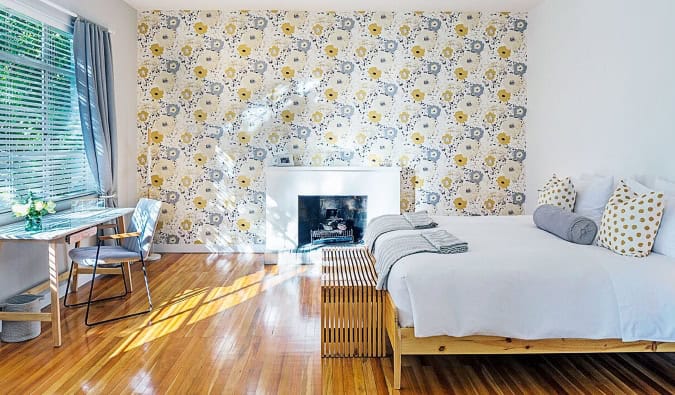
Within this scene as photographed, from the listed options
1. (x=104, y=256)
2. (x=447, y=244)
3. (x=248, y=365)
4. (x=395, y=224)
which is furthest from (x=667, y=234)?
(x=104, y=256)

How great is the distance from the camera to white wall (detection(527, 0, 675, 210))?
12.4ft

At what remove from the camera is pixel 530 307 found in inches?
109

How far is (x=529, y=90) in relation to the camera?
19.8 ft

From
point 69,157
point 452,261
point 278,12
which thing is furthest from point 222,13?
point 452,261

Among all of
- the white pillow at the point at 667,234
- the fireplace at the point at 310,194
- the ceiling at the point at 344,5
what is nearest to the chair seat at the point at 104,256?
the fireplace at the point at 310,194

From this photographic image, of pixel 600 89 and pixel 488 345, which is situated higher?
pixel 600 89

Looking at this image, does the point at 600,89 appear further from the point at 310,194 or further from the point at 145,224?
→ the point at 145,224

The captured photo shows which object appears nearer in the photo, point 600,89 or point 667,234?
point 667,234

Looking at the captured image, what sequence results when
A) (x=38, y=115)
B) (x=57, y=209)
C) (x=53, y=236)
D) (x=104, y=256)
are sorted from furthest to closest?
(x=57, y=209)
(x=38, y=115)
(x=104, y=256)
(x=53, y=236)

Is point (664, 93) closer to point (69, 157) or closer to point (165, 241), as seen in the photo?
point (69, 157)

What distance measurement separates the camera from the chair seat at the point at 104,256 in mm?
3863

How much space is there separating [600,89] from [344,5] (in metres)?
2.80

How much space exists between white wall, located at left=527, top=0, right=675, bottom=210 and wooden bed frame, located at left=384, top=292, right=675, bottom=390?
60.0 inches

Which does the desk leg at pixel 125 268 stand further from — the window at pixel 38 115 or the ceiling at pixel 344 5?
the ceiling at pixel 344 5
